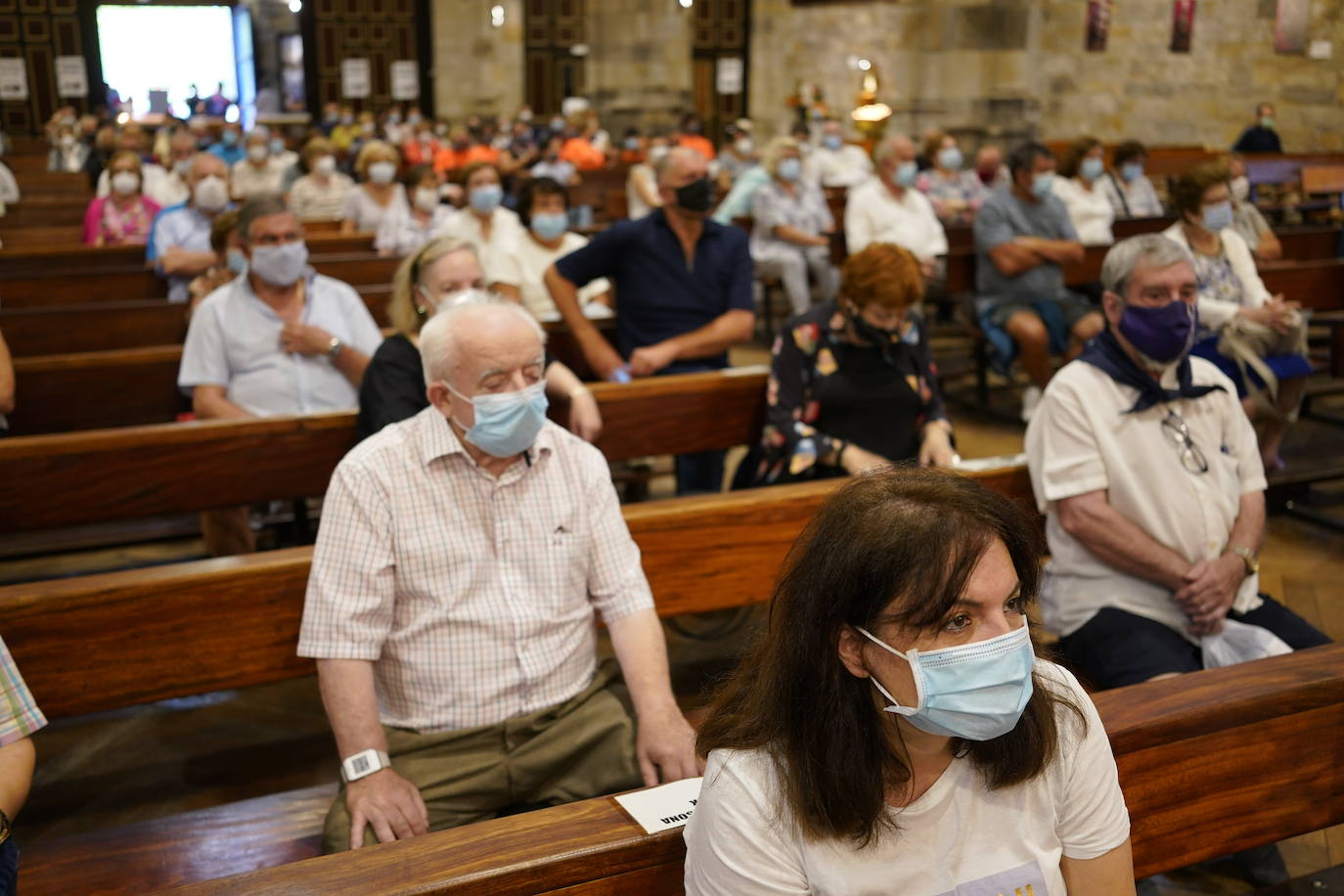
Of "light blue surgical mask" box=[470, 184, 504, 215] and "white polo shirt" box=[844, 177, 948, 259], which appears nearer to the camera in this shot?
"light blue surgical mask" box=[470, 184, 504, 215]

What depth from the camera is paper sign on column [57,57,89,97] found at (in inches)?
813

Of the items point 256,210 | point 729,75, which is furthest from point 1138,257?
point 729,75

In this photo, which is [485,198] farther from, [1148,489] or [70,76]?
[70,76]

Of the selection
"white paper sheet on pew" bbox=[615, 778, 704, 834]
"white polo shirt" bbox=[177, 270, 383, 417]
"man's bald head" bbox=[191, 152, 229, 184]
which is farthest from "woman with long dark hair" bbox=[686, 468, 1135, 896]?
"man's bald head" bbox=[191, 152, 229, 184]

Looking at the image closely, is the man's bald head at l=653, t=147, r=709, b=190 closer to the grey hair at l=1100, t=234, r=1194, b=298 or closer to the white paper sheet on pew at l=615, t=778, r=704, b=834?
the grey hair at l=1100, t=234, r=1194, b=298

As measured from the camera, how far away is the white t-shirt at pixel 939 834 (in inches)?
52.1

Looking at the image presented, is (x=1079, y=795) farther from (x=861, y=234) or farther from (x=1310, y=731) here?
(x=861, y=234)

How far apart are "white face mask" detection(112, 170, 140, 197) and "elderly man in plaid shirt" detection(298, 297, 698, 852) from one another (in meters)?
6.53

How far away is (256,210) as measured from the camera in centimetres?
395

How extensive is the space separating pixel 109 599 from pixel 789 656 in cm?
139

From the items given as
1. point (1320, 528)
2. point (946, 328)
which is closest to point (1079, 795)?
point (1320, 528)

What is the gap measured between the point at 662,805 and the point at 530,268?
4231mm

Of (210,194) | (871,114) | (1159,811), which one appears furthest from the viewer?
(871,114)

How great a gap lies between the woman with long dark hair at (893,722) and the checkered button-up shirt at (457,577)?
2.73 feet
